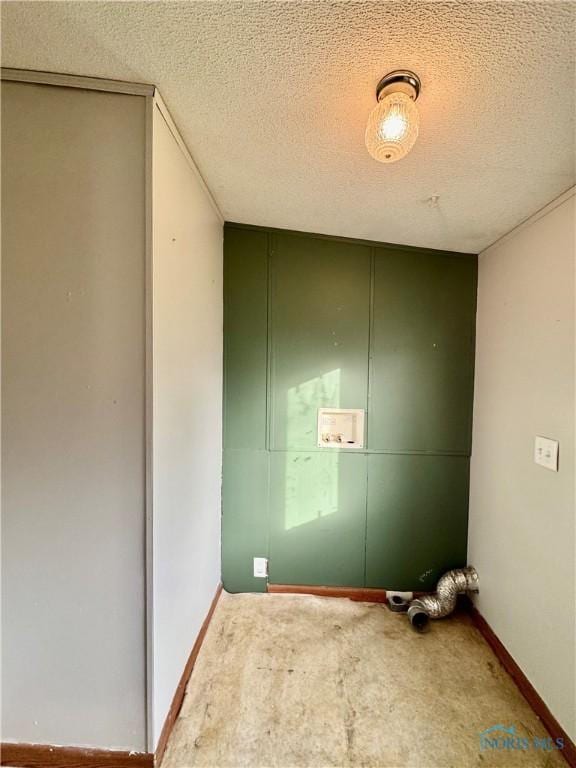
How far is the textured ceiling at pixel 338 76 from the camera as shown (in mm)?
736

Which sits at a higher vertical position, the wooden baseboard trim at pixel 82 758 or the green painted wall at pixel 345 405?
the green painted wall at pixel 345 405

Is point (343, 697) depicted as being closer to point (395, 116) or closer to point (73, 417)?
point (73, 417)

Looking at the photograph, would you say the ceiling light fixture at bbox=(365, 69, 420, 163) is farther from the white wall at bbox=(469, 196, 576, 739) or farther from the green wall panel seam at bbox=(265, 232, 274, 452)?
the green wall panel seam at bbox=(265, 232, 274, 452)

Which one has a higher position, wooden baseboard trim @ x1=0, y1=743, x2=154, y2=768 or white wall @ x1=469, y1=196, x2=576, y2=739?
white wall @ x1=469, y1=196, x2=576, y2=739

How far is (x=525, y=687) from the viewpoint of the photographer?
4.64 ft

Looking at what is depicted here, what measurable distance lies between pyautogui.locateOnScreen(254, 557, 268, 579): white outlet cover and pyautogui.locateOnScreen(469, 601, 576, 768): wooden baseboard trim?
1.33 m

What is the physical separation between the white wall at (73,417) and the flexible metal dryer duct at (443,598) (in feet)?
4.86

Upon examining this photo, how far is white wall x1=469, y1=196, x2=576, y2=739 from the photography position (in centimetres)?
129

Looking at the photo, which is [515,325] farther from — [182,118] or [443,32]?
[182,118]

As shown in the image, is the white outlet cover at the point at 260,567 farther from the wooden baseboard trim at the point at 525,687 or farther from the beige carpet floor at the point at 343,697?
the wooden baseboard trim at the point at 525,687

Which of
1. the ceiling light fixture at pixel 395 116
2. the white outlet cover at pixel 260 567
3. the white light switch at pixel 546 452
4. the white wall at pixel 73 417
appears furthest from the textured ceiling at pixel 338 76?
the white outlet cover at pixel 260 567

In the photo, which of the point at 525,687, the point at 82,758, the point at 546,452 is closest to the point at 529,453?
the point at 546,452

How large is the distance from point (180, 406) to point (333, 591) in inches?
65.9

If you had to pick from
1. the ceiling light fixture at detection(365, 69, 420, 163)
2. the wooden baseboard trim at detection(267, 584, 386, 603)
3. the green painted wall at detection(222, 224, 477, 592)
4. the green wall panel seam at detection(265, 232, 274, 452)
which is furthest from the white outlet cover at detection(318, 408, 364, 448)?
the ceiling light fixture at detection(365, 69, 420, 163)
